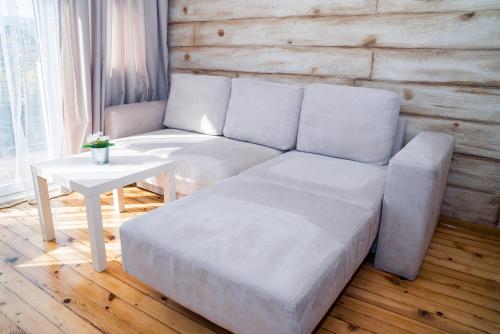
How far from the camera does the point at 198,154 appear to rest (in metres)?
2.23

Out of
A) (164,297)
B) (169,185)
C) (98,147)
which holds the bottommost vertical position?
(164,297)

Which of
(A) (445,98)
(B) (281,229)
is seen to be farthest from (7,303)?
(A) (445,98)

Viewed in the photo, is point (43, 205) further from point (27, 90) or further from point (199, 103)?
point (199, 103)

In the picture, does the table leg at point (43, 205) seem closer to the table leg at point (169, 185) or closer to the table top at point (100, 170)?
the table top at point (100, 170)

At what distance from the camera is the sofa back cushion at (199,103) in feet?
8.85

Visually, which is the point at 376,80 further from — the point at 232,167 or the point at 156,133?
the point at 156,133

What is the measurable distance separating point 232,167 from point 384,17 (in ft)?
4.25

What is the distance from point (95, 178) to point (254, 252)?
0.95 m

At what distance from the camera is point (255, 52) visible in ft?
9.14

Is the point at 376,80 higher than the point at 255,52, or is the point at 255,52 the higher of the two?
the point at 255,52

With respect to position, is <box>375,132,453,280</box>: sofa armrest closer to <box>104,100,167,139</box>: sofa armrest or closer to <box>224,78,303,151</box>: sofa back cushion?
<box>224,78,303,151</box>: sofa back cushion

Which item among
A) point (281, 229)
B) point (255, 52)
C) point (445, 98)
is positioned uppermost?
point (255, 52)

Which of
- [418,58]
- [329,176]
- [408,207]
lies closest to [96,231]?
[329,176]

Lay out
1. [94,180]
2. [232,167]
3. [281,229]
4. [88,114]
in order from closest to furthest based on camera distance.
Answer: [281,229], [94,180], [232,167], [88,114]
